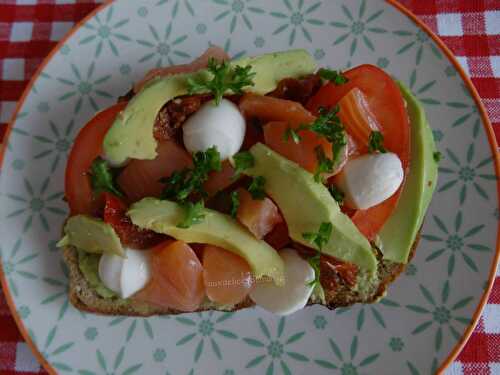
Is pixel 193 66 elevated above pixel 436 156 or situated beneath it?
elevated above

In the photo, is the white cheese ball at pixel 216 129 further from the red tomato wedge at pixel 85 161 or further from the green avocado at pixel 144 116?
the red tomato wedge at pixel 85 161

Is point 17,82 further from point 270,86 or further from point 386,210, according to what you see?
point 386,210

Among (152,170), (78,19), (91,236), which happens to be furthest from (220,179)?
(78,19)

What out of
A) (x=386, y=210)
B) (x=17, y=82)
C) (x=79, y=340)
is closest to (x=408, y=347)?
(x=386, y=210)

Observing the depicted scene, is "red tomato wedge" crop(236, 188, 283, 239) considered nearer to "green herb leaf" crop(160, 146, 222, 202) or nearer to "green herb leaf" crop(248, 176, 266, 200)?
"green herb leaf" crop(248, 176, 266, 200)

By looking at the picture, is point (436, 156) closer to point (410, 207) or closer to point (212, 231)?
point (410, 207)

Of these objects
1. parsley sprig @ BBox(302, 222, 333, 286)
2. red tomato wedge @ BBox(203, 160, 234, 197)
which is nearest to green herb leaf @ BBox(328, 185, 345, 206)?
parsley sprig @ BBox(302, 222, 333, 286)
